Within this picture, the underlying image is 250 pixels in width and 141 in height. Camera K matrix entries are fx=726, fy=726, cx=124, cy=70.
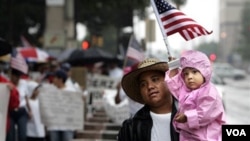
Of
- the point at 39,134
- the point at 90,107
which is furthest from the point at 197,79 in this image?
the point at 90,107

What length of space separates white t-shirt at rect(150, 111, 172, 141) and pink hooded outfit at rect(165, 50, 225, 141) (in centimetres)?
10

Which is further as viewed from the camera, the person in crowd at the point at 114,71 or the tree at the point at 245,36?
the tree at the point at 245,36

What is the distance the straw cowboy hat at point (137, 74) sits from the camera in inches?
190

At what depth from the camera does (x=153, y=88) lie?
15.6ft

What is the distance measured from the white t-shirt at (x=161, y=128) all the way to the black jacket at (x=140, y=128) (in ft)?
0.08

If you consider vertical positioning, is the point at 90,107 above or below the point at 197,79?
below

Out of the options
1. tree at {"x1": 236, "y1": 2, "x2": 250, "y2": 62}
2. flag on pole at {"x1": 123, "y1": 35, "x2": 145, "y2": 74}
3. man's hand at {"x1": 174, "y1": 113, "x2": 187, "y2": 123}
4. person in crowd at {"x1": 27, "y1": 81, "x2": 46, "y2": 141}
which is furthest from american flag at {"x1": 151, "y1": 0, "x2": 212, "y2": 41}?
tree at {"x1": 236, "y1": 2, "x2": 250, "y2": 62}

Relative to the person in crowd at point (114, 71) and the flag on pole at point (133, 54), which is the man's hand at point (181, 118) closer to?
the flag on pole at point (133, 54)

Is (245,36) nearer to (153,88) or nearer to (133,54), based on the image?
(133,54)

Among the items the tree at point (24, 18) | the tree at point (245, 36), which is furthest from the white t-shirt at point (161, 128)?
the tree at point (245, 36)

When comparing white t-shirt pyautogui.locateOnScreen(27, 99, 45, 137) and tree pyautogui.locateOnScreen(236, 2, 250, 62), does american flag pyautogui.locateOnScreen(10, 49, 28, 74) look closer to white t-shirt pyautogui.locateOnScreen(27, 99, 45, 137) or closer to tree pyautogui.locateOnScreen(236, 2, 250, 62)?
white t-shirt pyautogui.locateOnScreen(27, 99, 45, 137)

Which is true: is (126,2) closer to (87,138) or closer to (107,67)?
(107,67)

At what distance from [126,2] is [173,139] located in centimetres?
2581

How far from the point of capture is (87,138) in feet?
44.5
